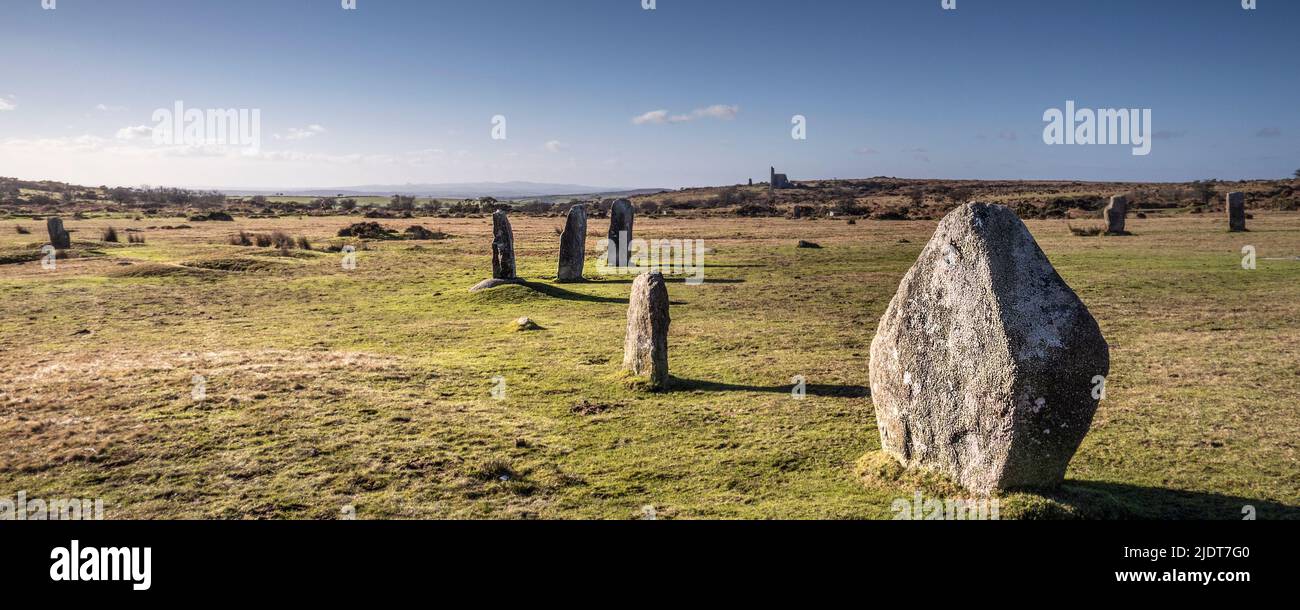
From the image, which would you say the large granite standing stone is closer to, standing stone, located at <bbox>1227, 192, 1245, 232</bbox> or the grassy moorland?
the grassy moorland

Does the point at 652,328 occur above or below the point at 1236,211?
below

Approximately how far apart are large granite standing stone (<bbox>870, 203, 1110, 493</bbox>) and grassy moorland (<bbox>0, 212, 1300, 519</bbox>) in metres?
0.46

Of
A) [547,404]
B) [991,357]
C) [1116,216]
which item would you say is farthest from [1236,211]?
[547,404]

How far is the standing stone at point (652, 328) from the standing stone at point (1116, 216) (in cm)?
4087

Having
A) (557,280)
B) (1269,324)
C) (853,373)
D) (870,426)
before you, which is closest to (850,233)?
(557,280)

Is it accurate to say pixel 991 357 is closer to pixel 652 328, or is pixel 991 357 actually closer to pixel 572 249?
pixel 652 328

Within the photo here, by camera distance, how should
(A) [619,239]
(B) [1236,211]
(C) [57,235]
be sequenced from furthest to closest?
(B) [1236,211] < (C) [57,235] < (A) [619,239]

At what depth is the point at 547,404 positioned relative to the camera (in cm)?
1280

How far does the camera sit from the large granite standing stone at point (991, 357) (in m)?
7.36

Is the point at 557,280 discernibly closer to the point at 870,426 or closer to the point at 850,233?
the point at 870,426

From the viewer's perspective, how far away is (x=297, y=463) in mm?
9797

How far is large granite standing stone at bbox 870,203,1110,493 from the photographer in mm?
7363

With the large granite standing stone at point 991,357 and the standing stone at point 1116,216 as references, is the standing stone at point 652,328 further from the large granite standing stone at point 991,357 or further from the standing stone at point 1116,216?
the standing stone at point 1116,216

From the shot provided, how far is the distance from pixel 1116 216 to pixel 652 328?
4168 cm
